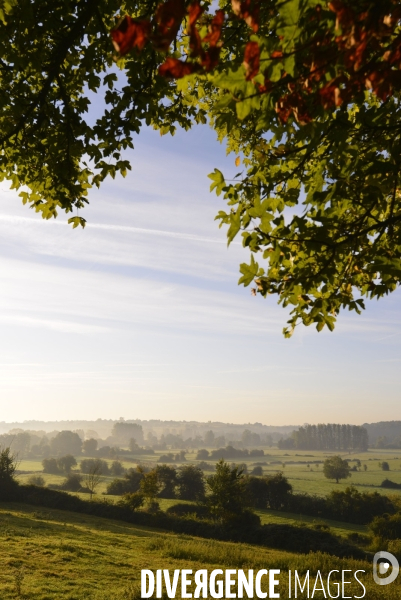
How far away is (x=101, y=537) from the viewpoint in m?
35.6

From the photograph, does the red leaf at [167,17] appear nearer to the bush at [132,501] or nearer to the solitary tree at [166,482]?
the bush at [132,501]

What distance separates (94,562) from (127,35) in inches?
1098

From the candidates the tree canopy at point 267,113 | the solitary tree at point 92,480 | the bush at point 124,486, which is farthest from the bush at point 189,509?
the tree canopy at point 267,113

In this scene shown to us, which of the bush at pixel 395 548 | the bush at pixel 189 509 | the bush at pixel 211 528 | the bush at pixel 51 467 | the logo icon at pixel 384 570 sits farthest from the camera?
the bush at pixel 51 467

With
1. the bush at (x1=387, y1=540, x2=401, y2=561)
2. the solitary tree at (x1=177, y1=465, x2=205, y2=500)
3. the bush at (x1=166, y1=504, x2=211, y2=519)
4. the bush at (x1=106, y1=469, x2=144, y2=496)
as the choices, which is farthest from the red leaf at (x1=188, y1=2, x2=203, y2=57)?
the bush at (x1=106, y1=469, x2=144, y2=496)

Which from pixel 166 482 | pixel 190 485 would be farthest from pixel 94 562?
pixel 190 485

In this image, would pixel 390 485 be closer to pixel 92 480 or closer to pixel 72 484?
pixel 92 480

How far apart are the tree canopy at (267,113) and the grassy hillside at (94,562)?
15902mm

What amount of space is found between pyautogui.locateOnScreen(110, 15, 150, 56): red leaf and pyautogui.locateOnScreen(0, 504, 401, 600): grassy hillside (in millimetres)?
18702

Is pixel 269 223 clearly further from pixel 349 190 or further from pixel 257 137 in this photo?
pixel 257 137

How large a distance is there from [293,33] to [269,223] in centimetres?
223

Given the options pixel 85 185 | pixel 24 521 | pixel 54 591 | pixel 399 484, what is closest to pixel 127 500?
pixel 24 521

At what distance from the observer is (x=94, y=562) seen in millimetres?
24000

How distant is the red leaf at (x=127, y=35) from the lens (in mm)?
2229
